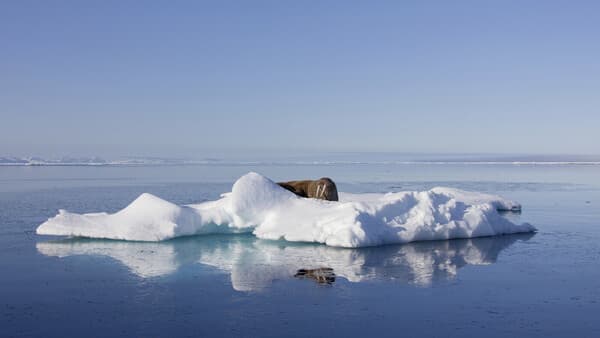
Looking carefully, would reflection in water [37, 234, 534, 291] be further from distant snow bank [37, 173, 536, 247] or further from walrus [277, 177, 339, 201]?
walrus [277, 177, 339, 201]

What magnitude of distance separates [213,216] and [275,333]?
6816 millimetres

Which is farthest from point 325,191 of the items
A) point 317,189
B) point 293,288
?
point 293,288

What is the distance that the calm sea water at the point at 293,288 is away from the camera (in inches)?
241

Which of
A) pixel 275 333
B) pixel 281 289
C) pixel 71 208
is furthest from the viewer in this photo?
pixel 71 208

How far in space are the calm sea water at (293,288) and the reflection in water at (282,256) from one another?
3 centimetres

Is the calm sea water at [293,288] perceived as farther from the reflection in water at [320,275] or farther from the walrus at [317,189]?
the walrus at [317,189]

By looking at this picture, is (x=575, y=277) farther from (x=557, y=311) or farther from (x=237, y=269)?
(x=237, y=269)

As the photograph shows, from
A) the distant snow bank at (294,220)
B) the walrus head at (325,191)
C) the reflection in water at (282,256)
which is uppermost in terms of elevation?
the walrus head at (325,191)

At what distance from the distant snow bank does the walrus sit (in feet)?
4.22

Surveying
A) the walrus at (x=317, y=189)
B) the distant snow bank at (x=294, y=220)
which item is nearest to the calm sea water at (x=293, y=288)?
the distant snow bank at (x=294, y=220)

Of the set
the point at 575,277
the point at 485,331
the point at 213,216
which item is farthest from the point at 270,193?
the point at 485,331

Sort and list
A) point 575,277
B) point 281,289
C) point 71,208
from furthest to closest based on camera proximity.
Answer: point 71,208, point 575,277, point 281,289

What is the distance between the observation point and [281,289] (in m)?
7.67

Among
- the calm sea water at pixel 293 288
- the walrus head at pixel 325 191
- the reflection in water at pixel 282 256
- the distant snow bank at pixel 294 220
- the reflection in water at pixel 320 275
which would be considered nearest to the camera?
the calm sea water at pixel 293 288
